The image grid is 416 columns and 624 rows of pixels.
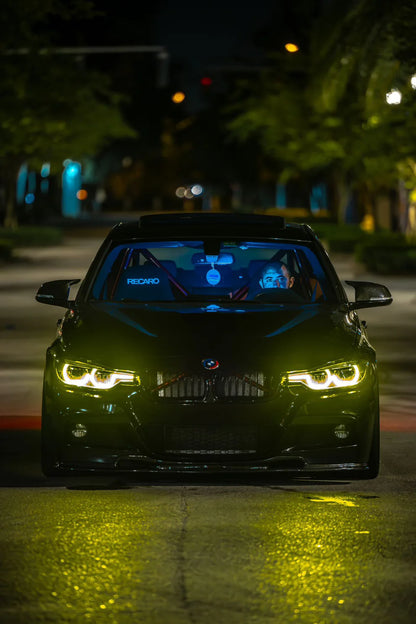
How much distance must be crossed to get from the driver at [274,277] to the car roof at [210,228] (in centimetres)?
26

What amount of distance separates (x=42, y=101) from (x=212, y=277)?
37.0 meters

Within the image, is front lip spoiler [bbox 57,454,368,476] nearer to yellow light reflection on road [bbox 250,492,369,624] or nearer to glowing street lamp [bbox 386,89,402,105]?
yellow light reflection on road [bbox 250,492,369,624]

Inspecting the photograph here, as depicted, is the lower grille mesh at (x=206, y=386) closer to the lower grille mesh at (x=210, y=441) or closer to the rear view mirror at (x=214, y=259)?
the lower grille mesh at (x=210, y=441)

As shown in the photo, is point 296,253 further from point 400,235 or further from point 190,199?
point 190,199

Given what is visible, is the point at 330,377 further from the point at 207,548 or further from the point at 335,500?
the point at 207,548

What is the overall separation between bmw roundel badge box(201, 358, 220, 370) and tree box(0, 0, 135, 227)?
29614mm

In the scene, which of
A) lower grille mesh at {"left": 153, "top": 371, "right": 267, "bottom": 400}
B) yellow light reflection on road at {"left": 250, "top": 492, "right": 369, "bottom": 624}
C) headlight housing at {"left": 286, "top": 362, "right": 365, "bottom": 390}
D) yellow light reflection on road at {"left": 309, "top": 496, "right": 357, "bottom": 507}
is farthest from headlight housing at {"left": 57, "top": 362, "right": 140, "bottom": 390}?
yellow light reflection on road at {"left": 309, "top": 496, "right": 357, "bottom": 507}

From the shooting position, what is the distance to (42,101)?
45.6 metres

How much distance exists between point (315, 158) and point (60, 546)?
147 ft

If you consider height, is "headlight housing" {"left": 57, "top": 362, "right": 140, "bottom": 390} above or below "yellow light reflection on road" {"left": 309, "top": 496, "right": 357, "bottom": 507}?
above

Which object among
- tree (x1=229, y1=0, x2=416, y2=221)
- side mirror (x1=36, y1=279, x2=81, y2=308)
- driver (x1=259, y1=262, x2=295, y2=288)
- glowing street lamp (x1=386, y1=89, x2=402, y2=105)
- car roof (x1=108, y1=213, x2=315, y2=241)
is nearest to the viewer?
side mirror (x1=36, y1=279, x2=81, y2=308)

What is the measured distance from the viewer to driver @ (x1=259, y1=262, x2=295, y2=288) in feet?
30.5

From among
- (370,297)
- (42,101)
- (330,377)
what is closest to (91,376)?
(330,377)

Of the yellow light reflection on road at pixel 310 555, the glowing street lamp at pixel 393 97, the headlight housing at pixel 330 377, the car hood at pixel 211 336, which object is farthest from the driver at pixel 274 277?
the glowing street lamp at pixel 393 97
